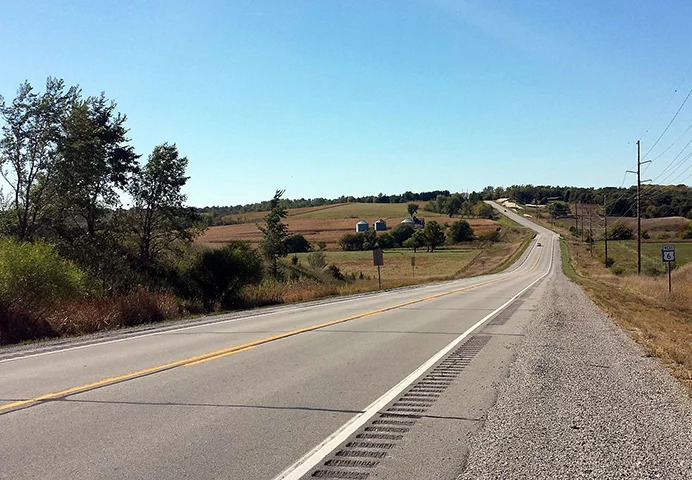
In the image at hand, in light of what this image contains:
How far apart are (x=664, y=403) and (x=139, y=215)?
32.9m

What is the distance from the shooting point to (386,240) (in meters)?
125

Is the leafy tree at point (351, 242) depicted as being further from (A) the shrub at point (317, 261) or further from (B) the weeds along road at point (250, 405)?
(B) the weeds along road at point (250, 405)

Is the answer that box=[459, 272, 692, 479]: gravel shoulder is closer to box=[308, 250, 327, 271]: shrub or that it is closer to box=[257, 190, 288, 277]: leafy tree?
box=[257, 190, 288, 277]: leafy tree

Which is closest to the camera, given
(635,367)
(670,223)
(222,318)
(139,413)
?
(139,413)

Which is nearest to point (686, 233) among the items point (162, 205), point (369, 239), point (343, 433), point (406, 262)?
point (406, 262)

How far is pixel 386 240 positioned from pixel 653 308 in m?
95.2

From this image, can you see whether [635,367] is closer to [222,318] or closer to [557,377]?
[557,377]

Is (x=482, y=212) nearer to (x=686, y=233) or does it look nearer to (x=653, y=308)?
(x=686, y=233)

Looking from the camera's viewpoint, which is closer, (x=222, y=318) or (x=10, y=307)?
(x=10, y=307)

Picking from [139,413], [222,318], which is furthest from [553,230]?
[139,413]

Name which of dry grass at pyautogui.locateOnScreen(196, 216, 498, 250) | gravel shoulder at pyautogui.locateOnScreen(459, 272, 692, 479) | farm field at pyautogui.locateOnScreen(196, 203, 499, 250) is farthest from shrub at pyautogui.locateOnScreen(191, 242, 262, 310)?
dry grass at pyautogui.locateOnScreen(196, 216, 498, 250)

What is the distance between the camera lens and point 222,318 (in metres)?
18.5

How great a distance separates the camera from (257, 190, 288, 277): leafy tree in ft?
151

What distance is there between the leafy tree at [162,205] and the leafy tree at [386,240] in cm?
8638
